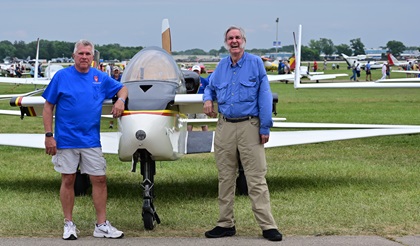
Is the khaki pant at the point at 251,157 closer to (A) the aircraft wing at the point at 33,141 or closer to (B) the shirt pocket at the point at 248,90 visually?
(B) the shirt pocket at the point at 248,90

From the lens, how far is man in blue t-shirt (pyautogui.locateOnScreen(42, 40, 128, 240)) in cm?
657

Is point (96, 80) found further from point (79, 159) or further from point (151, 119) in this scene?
point (79, 159)

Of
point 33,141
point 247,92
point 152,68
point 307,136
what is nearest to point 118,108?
point 247,92

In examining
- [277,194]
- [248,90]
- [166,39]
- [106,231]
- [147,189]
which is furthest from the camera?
[166,39]

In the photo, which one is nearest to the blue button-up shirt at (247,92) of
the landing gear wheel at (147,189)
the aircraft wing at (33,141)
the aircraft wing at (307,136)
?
the landing gear wheel at (147,189)

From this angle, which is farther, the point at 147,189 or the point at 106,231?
the point at 147,189

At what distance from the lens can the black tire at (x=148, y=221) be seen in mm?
6902

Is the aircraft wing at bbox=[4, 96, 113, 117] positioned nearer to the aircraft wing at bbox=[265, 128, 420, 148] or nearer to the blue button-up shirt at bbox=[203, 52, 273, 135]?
the blue button-up shirt at bbox=[203, 52, 273, 135]

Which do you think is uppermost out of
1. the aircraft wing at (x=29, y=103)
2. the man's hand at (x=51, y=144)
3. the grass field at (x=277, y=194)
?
the aircraft wing at (x=29, y=103)

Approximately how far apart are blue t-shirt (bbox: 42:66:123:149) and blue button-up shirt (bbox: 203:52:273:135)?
1174mm

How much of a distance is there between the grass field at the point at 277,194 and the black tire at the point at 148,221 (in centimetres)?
9

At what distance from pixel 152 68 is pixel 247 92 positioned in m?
1.85

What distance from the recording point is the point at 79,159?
671 cm

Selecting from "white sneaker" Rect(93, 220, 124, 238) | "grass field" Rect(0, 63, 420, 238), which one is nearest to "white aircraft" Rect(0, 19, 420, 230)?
"white sneaker" Rect(93, 220, 124, 238)
